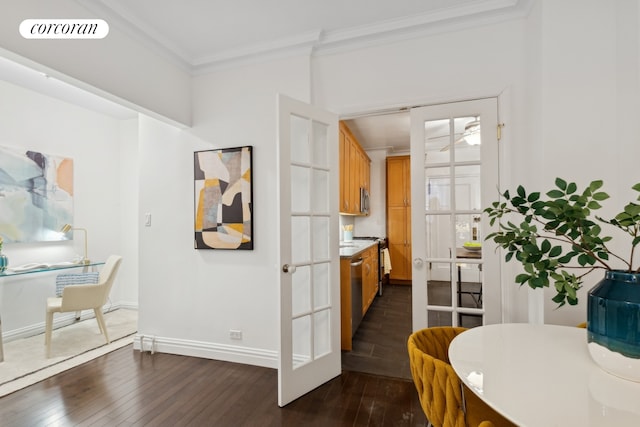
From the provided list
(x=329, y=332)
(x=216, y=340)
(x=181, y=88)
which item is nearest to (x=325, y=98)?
(x=181, y=88)

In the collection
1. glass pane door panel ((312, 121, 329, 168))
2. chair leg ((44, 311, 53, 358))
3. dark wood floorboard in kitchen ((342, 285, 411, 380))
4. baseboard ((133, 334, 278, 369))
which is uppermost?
glass pane door panel ((312, 121, 329, 168))

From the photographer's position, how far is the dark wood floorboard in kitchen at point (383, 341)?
2.61m

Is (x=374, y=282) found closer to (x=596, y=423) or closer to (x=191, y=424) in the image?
(x=191, y=424)

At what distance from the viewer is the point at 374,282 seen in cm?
457

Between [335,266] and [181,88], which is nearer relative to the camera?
[335,266]

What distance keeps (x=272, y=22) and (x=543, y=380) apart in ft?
8.73

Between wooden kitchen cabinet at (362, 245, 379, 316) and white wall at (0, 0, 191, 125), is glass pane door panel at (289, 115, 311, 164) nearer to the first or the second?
white wall at (0, 0, 191, 125)

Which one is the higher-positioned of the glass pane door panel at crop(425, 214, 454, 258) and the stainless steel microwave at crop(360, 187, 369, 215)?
the stainless steel microwave at crop(360, 187, 369, 215)

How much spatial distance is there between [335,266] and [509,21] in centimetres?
222

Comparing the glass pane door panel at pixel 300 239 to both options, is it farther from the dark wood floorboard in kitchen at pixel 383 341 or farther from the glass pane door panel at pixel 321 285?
the dark wood floorboard in kitchen at pixel 383 341

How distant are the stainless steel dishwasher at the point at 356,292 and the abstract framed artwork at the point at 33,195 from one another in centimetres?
350

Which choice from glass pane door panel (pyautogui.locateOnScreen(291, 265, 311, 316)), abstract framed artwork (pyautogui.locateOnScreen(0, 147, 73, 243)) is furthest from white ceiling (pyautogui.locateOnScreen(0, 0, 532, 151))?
glass pane door panel (pyautogui.locateOnScreen(291, 265, 311, 316))

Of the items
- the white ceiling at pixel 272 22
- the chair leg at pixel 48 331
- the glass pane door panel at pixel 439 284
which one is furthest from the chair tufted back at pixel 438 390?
the chair leg at pixel 48 331

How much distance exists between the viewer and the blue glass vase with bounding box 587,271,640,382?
94 centimetres
